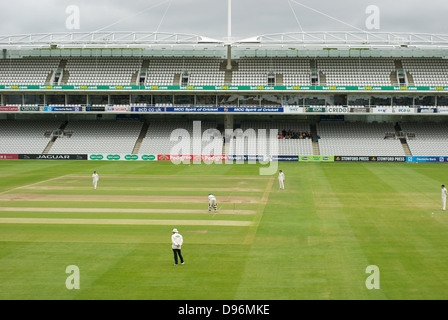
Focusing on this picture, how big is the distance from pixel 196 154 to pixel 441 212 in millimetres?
31696

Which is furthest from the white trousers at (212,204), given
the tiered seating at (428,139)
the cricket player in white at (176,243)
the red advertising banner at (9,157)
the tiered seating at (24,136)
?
the red advertising banner at (9,157)

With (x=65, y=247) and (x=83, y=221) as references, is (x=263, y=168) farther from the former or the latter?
(x=65, y=247)

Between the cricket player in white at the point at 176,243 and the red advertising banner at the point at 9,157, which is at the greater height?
the red advertising banner at the point at 9,157

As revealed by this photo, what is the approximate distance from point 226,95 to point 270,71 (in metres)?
6.51

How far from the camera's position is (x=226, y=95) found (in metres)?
57.7

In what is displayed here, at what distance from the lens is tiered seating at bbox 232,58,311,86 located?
5762 centimetres

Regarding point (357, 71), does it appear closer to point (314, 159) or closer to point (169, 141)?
point (314, 159)

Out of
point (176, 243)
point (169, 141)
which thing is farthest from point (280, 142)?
point (176, 243)

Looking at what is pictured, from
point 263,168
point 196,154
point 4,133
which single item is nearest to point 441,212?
point 263,168

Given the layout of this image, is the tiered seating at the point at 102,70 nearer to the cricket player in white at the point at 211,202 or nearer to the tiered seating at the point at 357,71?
the tiered seating at the point at 357,71

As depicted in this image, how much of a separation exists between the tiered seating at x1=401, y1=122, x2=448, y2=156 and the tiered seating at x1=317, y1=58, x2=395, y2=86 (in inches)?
246

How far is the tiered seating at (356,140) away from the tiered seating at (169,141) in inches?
482

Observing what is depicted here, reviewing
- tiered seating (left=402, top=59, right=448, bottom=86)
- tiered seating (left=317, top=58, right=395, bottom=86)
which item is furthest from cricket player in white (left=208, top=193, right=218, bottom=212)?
tiered seating (left=402, top=59, right=448, bottom=86)

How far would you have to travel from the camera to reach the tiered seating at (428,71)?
5586 cm
